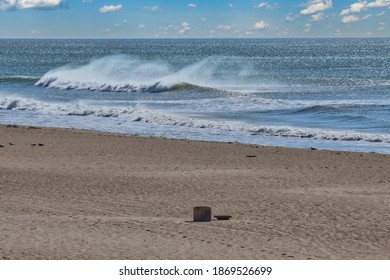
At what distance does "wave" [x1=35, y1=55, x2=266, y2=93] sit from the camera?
43.8 m

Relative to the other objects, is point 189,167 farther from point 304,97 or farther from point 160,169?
point 304,97

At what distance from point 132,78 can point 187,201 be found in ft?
130

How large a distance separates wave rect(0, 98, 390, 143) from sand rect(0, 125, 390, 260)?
3.13 m

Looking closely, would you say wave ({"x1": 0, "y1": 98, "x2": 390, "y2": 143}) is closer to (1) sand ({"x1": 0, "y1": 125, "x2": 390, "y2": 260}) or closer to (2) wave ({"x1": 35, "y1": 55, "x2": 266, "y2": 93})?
(1) sand ({"x1": 0, "y1": 125, "x2": 390, "y2": 260})

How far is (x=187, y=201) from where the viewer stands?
12.4 m

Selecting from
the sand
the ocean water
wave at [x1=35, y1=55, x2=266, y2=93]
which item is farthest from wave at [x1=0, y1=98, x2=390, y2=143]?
wave at [x1=35, y1=55, x2=266, y2=93]

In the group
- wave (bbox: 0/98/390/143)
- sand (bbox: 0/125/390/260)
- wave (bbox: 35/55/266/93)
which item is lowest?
wave (bbox: 35/55/266/93)

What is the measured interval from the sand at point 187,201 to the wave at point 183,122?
10.3 ft

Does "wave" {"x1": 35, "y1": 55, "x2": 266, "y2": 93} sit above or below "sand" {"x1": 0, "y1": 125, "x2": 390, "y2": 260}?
below

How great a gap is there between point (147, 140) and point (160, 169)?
4.94 m

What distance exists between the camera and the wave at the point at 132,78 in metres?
43.8

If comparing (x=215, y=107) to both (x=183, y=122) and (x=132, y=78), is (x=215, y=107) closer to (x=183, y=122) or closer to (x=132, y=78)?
(x=183, y=122)

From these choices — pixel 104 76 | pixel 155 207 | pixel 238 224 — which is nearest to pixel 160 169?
pixel 155 207

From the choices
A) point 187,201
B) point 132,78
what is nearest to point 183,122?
point 187,201
